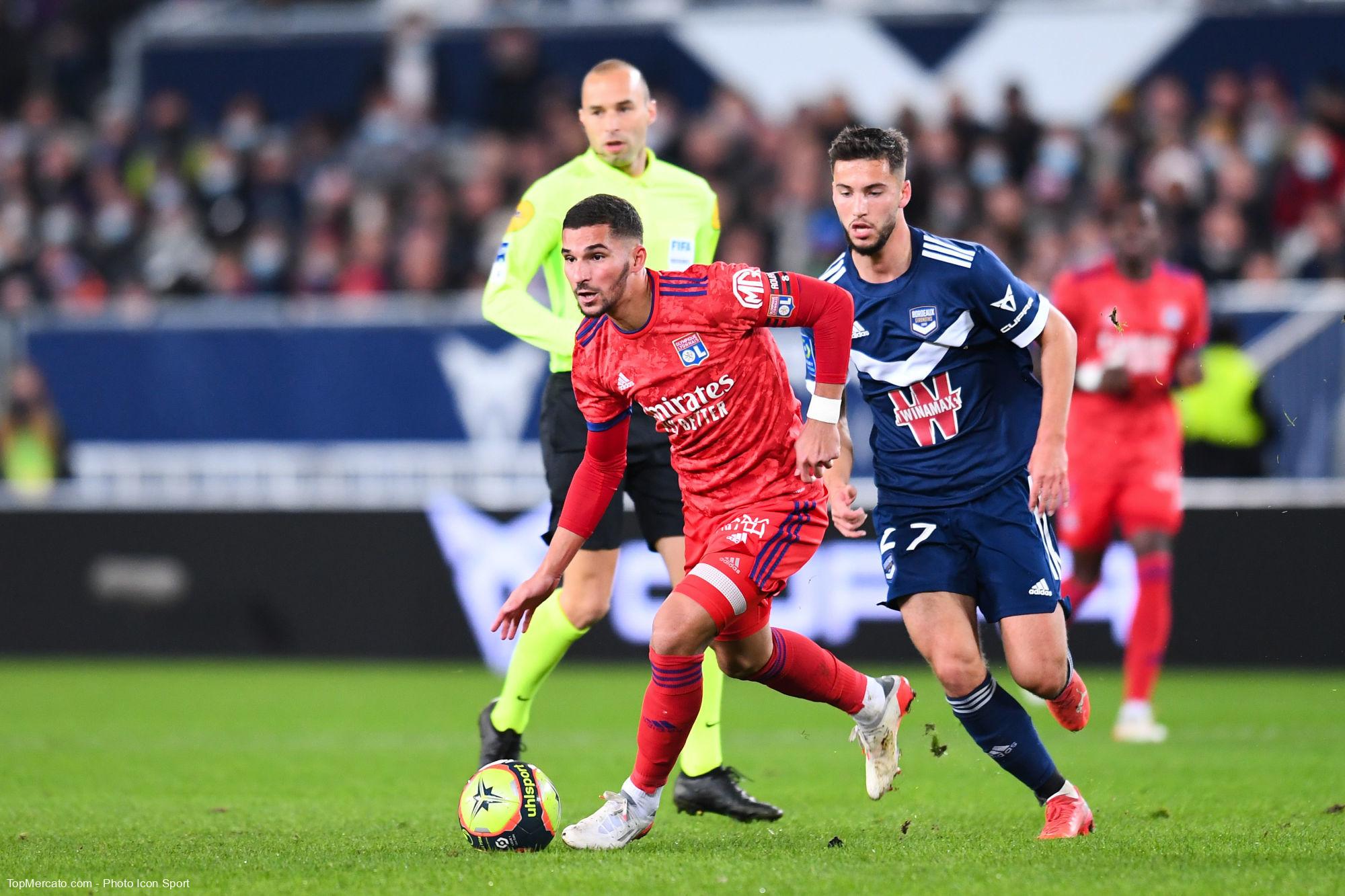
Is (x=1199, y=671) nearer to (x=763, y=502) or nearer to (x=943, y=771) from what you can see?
(x=943, y=771)

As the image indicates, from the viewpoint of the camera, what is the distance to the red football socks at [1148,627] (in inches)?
349

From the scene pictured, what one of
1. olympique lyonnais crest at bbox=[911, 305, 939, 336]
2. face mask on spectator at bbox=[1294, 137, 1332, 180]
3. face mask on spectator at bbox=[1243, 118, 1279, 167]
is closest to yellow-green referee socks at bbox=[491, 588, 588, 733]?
olympique lyonnais crest at bbox=[911, 305, 939, 336]

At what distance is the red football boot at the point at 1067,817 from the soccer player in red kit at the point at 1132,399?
11.5 feet

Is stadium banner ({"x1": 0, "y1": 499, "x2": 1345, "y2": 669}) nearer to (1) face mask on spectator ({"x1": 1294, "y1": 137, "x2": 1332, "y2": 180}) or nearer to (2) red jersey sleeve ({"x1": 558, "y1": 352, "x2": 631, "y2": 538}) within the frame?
(1) face mask on spectator ({"x1": 1294, "y1": 137, "x2": 1332, "y2": 180})

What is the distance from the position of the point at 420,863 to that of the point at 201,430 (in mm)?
10551

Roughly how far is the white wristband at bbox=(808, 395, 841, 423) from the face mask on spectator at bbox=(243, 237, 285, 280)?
12.0 m

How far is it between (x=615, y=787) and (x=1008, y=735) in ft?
6.45

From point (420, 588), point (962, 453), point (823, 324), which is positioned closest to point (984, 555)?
point (962, 453)

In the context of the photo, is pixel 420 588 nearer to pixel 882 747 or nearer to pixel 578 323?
pixel 578 323

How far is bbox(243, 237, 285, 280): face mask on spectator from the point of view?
1662 cm

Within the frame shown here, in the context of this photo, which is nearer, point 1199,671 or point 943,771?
point 943,771

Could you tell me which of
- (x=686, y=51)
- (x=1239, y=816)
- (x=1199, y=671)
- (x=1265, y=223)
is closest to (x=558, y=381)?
(x=1239, y=816)

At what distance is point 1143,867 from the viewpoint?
4.91 m

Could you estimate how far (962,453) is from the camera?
5.88m
